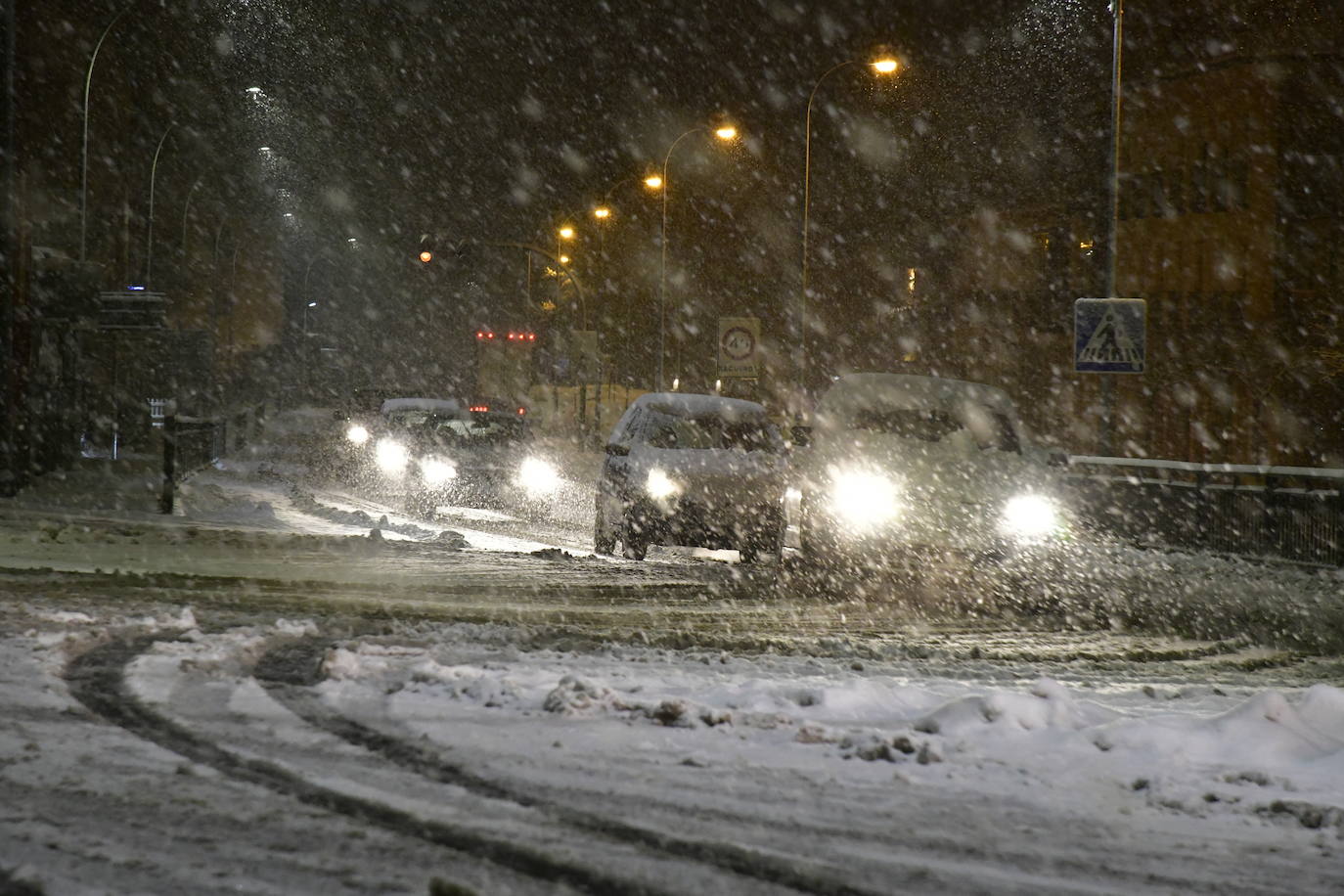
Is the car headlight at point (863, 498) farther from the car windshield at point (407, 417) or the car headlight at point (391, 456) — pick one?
the car windshield at point (407, 417)

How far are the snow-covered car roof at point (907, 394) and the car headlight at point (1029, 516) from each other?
1.80 meters

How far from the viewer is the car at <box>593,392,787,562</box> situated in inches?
573

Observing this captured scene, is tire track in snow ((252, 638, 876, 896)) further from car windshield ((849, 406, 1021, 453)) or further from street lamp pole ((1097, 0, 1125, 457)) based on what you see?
street lamp pole ((1097, 0, 1125, 457))

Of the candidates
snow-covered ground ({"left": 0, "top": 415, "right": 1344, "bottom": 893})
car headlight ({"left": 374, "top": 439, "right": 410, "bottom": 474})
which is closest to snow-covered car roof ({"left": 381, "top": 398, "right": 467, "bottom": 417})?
car headlight ({"left": 374, "top": 439, "right": 410, "bottom": 474})

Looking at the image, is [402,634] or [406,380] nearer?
[402,634]

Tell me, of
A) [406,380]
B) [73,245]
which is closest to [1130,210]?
[73,245]

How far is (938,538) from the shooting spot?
12953 millimetres

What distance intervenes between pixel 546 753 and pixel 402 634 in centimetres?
306

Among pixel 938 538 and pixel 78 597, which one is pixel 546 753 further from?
pixel 938 538

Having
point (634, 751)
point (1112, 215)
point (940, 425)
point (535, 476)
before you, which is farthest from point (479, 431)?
point (634, 751)

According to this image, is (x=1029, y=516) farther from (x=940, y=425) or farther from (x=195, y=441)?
(x=195, y=441)

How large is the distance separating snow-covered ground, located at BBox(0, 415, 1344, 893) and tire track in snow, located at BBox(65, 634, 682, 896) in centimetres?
2

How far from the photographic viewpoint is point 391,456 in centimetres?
2831

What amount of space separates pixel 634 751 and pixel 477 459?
22361 mm
